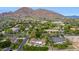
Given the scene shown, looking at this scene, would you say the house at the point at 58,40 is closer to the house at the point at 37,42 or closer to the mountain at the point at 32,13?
the house at the point at 37,42

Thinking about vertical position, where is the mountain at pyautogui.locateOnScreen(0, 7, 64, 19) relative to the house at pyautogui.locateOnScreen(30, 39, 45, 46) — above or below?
above

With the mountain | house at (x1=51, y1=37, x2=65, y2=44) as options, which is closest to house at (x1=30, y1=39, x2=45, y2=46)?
house at (x1=51, y1=37, x2=65, y2=44)

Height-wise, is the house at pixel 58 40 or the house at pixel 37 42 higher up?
the house at pixel 58 40

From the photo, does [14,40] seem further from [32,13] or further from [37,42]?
[32,13]

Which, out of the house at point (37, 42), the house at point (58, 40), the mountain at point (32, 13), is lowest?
the house at point (37, 42)

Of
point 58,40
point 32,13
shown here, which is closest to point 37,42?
point 58,40

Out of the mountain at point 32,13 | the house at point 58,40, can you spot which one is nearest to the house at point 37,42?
the house at point 58,40

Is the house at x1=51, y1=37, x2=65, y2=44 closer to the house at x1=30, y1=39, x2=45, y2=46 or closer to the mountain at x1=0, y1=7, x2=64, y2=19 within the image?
the house at x1=30, y1=39, x2=45, y2=46
